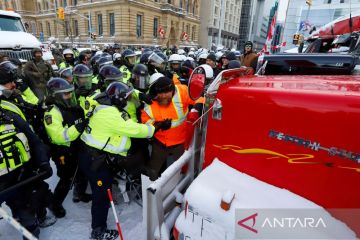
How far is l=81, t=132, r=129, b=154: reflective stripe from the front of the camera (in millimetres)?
2590

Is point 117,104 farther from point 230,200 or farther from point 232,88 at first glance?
point 230,200

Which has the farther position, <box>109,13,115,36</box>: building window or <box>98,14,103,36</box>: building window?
<box>98,14,103,36</box>: building window

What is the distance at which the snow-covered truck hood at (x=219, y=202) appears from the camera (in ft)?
5.10

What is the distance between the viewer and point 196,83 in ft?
7.25

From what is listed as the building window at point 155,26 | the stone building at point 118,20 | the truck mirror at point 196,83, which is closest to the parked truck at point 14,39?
the truck mirror at point 196,83

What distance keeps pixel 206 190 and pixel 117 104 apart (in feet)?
4.59

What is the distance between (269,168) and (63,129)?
2.26m

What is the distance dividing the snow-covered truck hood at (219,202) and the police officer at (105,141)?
41.8 inches

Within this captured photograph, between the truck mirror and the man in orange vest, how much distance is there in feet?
1.88

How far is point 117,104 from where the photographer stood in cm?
258

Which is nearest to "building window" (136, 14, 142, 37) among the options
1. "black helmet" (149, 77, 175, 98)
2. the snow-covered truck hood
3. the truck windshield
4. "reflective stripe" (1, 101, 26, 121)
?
the truck windshield

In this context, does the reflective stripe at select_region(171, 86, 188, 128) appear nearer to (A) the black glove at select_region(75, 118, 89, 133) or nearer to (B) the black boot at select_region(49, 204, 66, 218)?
(A) the black glove at select_region(75, 118, 89, 133)

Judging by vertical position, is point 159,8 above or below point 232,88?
above

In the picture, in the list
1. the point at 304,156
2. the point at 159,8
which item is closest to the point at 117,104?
the point at 304,156
